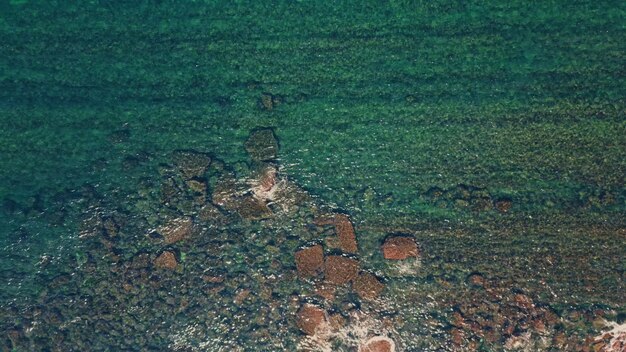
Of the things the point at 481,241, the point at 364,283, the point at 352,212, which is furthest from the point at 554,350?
the point at 352,212

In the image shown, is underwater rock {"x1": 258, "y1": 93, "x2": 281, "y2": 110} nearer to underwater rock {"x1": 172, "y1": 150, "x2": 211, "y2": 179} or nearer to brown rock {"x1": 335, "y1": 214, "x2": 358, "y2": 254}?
underwater rock {"x1": 172, "y1": 150, "x2": 211, "y2": 179}

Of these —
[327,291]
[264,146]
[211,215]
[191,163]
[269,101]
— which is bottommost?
[327,291]

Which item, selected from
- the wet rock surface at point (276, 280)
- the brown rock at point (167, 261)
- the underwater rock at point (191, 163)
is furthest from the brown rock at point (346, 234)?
the brown rock at point (167, 261)

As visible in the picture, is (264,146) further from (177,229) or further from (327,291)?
(327,291)

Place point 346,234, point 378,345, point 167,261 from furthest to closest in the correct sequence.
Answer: point 167,261 → point 346,234 → point 378,345

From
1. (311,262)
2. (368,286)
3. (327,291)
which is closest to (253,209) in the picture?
(311,262)

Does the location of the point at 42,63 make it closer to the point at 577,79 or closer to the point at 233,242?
the point at 233,242
